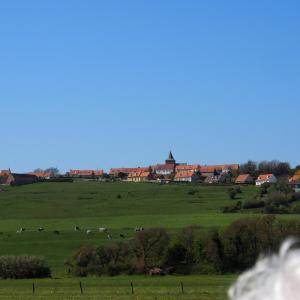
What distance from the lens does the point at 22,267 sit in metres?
57.5

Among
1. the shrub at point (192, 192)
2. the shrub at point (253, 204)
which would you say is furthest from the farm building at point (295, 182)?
the shrub at point (253, 204)

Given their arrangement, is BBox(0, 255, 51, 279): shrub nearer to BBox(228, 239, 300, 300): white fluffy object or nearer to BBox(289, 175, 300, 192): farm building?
BBox(228, 239, 300, 300): white fluffy object

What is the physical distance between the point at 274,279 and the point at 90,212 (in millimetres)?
110371

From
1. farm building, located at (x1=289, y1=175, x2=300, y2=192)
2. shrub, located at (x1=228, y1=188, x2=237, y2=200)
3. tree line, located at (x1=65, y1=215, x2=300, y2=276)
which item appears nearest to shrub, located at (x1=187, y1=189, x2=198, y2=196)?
shrub, located at (x1=228, y1=188, x2=237, y2=200)

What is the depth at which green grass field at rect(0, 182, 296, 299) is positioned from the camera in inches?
3076

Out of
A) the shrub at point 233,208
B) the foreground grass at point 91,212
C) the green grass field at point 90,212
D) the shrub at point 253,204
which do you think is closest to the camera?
the green grass field at point 90,212

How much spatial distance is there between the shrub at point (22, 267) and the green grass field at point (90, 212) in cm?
181

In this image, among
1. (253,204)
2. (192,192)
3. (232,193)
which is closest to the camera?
(253,204)

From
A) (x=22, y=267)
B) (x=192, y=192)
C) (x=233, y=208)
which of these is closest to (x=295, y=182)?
(x=192, y=192)

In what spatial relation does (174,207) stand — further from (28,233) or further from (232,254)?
(232,254)

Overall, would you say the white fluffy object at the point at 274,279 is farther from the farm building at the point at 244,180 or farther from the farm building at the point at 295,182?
the farm building at the point at 244,180

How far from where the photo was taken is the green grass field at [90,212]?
78125mm

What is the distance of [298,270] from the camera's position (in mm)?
2004

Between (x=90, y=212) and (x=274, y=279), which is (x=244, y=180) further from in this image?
(x=274, y=279)
